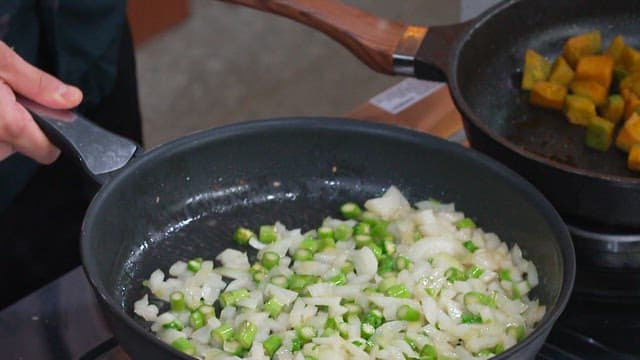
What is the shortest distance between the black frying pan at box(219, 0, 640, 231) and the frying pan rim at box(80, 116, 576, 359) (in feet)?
0.12

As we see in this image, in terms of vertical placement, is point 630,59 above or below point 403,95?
above

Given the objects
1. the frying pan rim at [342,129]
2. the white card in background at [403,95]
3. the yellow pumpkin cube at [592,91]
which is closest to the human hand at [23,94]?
the frying pan rim at [342,129]

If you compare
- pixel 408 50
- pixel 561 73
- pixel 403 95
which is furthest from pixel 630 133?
pixel 403 95

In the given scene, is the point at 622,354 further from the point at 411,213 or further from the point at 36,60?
the point at 36,60

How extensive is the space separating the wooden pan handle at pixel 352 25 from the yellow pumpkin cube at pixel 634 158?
0.98 ft

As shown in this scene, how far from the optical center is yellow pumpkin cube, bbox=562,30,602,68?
1393 mm

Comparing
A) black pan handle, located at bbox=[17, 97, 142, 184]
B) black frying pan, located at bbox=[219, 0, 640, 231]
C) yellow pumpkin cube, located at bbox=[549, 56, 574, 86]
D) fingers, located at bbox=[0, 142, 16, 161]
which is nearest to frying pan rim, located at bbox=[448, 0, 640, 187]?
black frying pan, located at bbox=[219, 0, 640, 231]

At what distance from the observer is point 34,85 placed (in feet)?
3.63

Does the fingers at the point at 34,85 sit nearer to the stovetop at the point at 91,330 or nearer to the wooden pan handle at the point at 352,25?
the stovetop at the point at 91,330

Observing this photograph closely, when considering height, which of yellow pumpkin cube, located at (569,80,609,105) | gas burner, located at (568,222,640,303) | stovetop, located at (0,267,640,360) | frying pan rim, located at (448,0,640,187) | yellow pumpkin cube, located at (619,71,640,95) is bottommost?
stovetop, located at (0,267,640,360)

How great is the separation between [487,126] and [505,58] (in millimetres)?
241

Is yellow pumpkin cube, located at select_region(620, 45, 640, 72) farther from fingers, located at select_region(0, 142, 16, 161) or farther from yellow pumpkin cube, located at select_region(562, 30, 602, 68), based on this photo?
fingers, located at select_region(0, 142, 16, 161)

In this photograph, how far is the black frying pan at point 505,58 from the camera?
1122 millimetres

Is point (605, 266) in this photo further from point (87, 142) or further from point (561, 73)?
point (87, 142)
